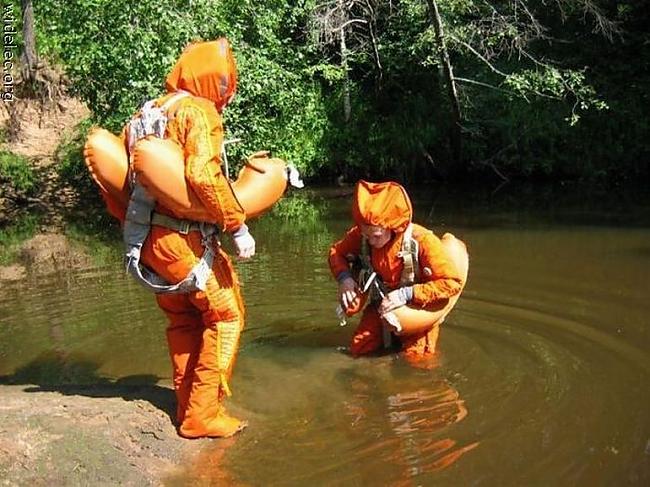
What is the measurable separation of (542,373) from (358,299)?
131 centimetres

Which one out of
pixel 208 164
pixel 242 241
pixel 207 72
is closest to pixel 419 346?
pixel 242 241

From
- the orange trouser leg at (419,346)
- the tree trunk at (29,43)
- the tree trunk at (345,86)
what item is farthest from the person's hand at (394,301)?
the tree trunk at (29,43)

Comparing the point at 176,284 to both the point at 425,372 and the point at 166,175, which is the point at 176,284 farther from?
the point at 425,372

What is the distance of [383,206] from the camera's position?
5.21m

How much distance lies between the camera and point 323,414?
15.6 ft

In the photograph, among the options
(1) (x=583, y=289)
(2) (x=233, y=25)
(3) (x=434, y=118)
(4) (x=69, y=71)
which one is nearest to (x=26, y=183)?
(4) (x=69, y=71)

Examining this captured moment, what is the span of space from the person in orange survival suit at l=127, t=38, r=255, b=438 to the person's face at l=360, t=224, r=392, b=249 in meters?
1.24

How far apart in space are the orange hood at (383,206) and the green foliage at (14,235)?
21.5 ft

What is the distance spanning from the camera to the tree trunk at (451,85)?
49.8 feet

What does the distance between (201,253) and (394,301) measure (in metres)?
1.80

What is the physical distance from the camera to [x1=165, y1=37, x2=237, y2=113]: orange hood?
13.5 feet

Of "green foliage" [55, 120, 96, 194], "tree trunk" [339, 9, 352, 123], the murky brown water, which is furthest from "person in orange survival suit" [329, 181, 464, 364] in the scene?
"green foliage" [55, 120, 96, 194]

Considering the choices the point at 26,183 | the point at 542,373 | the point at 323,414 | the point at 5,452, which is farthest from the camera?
the point at 26,183

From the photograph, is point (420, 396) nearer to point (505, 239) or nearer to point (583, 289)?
point (583, 289)
